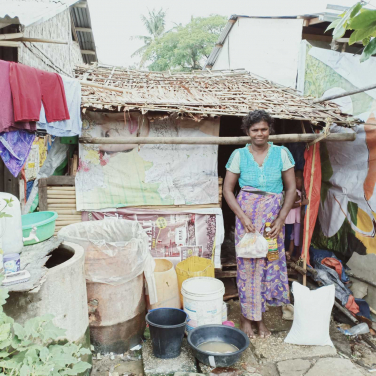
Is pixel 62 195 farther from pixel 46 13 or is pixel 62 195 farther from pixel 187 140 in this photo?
pixel 46 13

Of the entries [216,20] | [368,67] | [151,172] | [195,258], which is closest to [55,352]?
[195,258]

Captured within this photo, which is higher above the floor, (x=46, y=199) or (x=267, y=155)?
(x=267, y=155)

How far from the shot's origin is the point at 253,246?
3791 mm

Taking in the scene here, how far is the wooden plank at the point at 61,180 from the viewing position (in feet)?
15.3

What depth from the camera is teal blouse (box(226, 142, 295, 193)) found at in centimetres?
387

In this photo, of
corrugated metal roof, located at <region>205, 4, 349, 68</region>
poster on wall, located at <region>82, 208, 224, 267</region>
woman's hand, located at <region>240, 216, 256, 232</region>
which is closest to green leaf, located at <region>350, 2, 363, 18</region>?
woman's hand, located at <region>240, 216, 256, 232</region>

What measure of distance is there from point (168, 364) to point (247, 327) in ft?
3.72

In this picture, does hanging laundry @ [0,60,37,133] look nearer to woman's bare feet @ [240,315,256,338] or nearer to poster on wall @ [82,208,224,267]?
poster on wall @ [82,208,224,267]

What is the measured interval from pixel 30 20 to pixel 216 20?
2310cm

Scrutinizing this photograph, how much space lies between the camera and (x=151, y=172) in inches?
192

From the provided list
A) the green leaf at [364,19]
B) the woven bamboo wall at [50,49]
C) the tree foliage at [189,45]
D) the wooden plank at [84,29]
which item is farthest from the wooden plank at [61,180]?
the tree foliage at [189,45]

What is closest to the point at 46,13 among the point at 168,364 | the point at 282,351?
the point at 168,364

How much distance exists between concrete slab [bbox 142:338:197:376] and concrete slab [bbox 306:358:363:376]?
3.93ft

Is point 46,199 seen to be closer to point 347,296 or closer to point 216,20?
point 347,296
